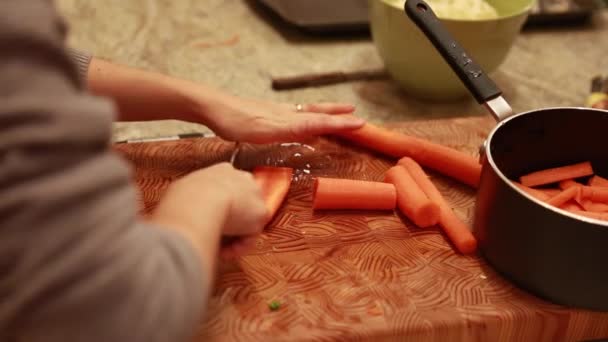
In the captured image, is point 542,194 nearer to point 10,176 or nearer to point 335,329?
point 335,329

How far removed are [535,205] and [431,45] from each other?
525 millimetres

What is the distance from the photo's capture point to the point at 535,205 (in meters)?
0.73

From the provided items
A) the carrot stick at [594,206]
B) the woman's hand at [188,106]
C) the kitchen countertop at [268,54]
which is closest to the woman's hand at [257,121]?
the woman's hand at [188,106]

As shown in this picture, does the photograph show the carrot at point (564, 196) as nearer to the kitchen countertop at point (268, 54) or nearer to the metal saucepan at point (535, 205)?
the metal saucepan at point (535, 205)

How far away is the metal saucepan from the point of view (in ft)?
2.39

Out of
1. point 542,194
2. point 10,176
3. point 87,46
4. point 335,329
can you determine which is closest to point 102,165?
point 10,176

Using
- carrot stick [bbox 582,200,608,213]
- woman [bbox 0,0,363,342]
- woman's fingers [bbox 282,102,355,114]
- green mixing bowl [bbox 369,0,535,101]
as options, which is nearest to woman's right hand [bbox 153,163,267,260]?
woman [bbox 0,0,363,342]

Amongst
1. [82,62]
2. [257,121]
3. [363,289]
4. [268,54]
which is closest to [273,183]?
[257,121]

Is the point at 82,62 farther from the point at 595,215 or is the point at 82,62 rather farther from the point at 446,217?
the point at 595,215

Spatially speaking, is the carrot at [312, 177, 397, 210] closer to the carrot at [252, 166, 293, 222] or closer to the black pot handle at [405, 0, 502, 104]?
the carrot at [252, 166, 293, 222]

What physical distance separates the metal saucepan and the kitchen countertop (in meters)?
0.36

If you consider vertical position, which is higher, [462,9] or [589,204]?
[462,9]

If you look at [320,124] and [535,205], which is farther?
[320,124]

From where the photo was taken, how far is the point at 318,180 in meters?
0.93
